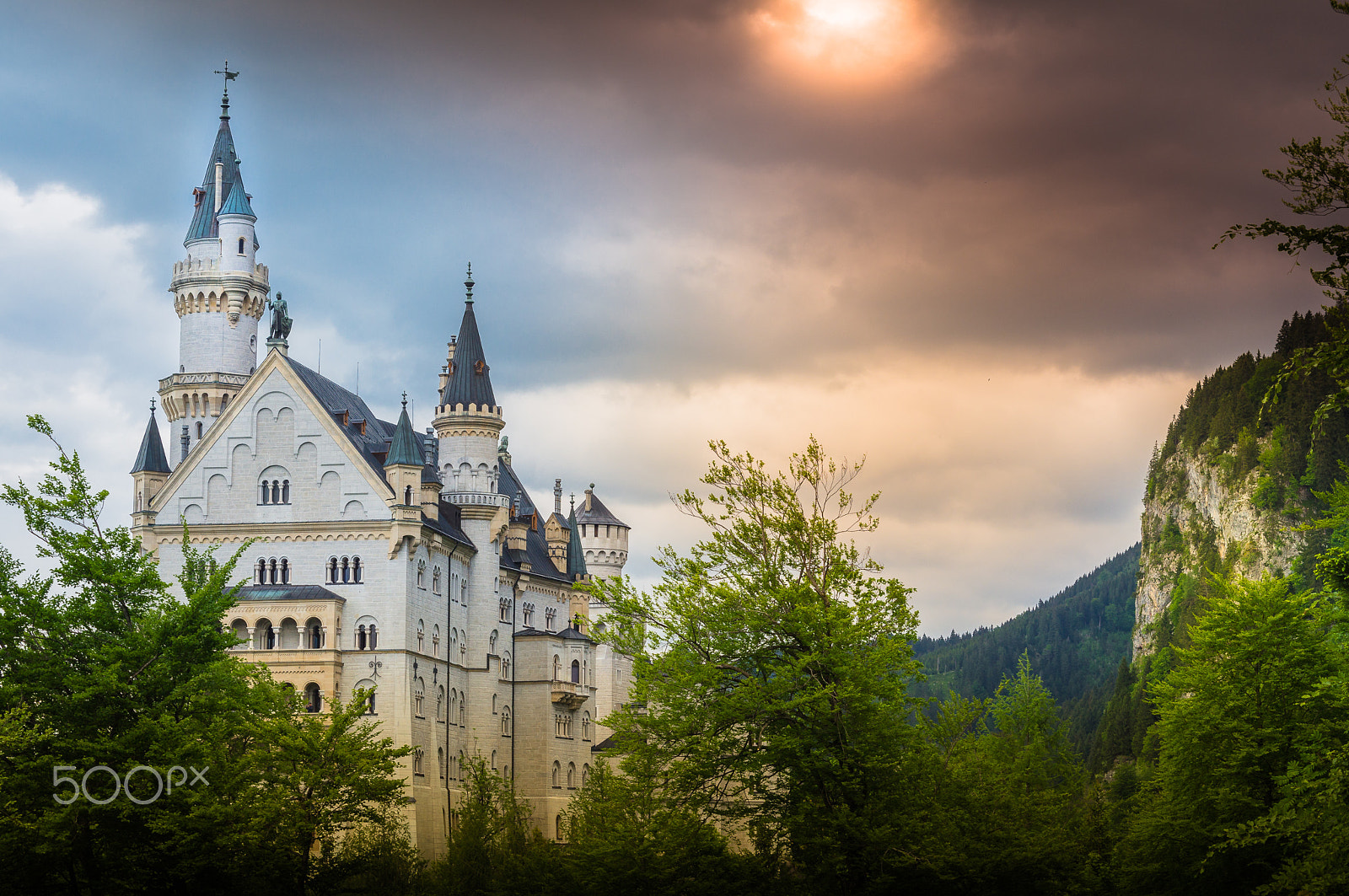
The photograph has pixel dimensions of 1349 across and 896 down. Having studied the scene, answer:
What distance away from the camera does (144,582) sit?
2323 inches

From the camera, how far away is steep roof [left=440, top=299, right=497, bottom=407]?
351 feet

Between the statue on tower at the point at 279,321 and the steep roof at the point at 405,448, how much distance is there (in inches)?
350

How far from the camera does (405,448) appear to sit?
9612 centimetres

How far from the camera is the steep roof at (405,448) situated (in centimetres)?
9550

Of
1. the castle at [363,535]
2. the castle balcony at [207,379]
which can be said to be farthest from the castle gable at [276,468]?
the castle balcony at [207,379]

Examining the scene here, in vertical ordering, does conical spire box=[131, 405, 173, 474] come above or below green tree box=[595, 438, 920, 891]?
above

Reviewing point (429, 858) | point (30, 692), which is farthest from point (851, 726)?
point (429, 858)

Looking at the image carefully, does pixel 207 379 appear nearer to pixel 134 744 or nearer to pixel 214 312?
pixel 214 312

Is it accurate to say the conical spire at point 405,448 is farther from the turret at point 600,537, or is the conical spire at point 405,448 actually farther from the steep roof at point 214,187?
the turret at point 600,537

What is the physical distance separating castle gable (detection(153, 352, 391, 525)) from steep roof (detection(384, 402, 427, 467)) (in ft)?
5.38

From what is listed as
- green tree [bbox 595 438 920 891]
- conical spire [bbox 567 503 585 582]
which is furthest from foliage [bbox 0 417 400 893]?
conical spire [bbox 567 503 585 582]

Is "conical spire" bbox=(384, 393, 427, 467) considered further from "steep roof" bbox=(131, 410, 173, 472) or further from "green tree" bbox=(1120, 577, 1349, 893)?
"green tree" bbox=(1120, 577, 1349, 893)

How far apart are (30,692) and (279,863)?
10470 millimetres

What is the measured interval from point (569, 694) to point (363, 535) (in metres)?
23.4
